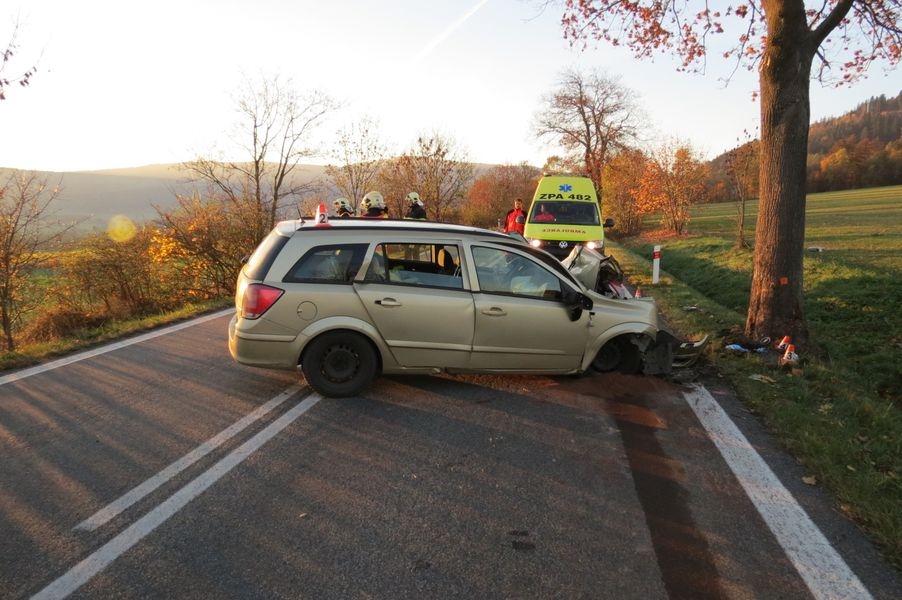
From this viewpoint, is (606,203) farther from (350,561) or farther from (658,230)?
(350,561)

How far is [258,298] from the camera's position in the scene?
483 cm

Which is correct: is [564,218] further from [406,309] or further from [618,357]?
Answer: [406,309]

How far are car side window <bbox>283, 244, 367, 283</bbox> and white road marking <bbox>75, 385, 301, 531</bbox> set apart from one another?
1184 mm

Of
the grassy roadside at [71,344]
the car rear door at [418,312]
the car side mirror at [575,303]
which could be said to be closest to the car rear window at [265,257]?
the car rear door at [418,312]

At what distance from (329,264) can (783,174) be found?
5.56m

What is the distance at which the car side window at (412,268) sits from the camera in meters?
5.08

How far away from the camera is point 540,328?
5.14m

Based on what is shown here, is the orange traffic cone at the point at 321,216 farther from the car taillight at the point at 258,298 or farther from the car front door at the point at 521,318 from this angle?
the car front door at the point at 521,318

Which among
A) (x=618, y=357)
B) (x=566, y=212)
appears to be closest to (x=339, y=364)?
(x=618, y=357)

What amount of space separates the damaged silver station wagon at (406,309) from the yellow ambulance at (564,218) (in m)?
7.66

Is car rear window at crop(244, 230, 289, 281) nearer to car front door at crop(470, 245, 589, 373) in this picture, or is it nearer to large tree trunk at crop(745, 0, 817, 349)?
car front door at crop(470, 245, 589, 373)

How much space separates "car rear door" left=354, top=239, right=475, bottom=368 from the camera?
195 inches

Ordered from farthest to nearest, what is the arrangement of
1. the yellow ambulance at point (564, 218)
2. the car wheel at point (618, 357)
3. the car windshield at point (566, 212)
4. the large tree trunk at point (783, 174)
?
1. the car windshield at point (566, 212)
2. the yellow ambulance at point (564, 218)
3. the large tree trunk at point (783, 174)
4. the car wheel at point (618, 357)

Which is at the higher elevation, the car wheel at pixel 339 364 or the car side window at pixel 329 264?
the car side window at pixel 329 264
